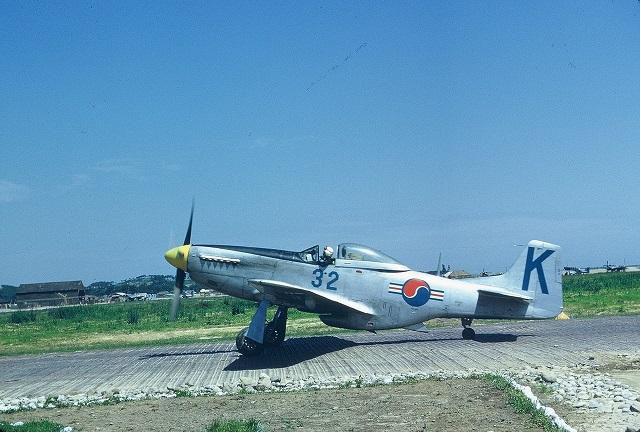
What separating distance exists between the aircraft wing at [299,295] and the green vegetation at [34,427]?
705 centimetres

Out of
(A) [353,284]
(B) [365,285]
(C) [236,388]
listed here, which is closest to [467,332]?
(B) [365,285]

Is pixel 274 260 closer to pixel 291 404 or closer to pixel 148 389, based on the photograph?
pixel 148 389

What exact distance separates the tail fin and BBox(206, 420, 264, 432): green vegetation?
11045mm

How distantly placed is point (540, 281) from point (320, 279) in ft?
20.6

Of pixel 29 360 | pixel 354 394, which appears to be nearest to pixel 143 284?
pixel 29 360

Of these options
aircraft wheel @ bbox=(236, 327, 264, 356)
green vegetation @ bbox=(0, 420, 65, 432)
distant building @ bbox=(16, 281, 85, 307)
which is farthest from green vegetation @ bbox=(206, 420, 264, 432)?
distant building @ bbox=(16, 281, 85, 307)

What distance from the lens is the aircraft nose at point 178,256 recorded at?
59.6ft

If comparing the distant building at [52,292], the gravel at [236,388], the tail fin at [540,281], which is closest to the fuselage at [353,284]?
the tail fin at [540,281]

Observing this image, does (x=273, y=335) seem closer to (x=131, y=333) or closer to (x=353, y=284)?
(x=353, y=284)

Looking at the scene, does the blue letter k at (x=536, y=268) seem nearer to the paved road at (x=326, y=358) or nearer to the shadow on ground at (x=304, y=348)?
the paved road at (x=326, y=358)

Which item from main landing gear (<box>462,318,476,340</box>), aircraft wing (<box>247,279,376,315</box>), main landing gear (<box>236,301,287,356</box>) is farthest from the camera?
main landing gear (<box>462,318,476,340</box>)

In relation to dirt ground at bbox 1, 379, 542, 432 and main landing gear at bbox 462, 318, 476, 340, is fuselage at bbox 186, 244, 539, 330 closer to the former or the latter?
main landing gear at bbox 462, 318, 476, 340

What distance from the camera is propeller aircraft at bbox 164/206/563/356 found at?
1741 cm

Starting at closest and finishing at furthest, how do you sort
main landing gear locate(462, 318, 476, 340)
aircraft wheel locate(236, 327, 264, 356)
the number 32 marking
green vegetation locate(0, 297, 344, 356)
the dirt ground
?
the dirt ground → aircraft wheel locate(236, 327, 264, 356) → the number 32 marking → main landing gear locate(462, 318, 476, 340) → green vegetation locate(0, 297, 344, 356)
